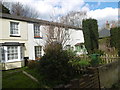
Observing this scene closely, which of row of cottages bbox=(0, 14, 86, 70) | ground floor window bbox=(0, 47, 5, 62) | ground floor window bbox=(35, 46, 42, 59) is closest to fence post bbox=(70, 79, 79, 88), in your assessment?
row of cottages bbox=(0, 14, 86, 70)

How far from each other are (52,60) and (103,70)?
331cm

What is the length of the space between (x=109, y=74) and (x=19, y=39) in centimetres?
1143

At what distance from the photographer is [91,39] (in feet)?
55.0

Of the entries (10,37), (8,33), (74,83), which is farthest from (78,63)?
(8,33)

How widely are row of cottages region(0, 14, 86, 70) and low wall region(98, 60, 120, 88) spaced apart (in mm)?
9747

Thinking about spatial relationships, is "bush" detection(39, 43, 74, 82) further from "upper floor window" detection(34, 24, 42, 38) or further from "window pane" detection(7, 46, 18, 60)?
"upper floor window" detection(34, 24, 42, 38)

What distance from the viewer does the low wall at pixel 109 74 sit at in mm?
6034

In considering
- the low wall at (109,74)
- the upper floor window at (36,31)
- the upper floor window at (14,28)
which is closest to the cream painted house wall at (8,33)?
the upper floor window at (14,28)

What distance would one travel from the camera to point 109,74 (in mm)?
6727

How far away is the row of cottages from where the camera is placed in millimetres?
11583

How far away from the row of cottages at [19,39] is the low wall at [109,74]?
32.0 ft

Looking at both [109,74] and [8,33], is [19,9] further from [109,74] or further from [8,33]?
[109,74]

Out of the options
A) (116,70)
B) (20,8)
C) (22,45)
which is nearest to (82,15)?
(20,8)

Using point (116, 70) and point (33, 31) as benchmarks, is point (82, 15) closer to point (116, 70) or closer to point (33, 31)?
point (33, 31)
